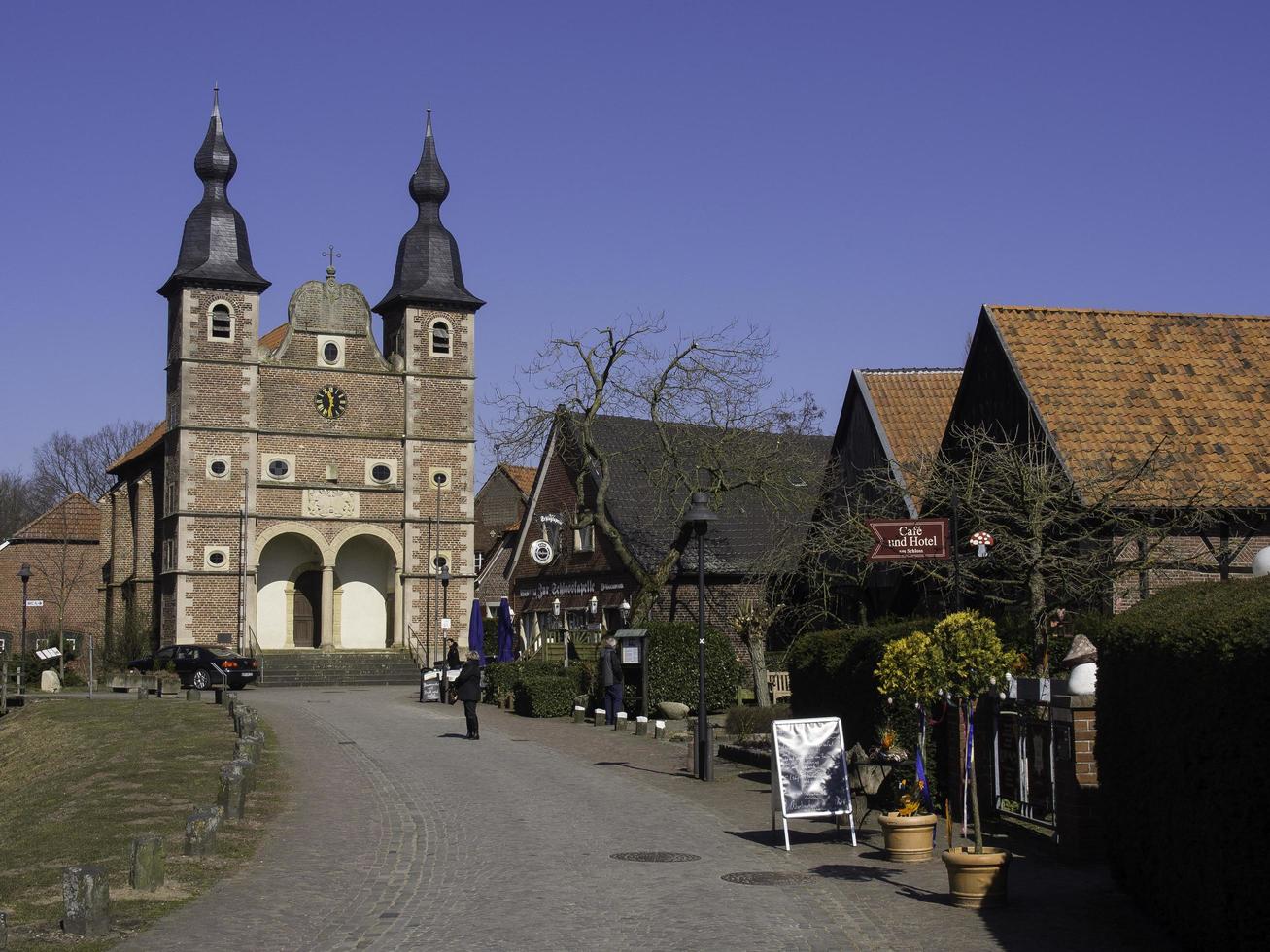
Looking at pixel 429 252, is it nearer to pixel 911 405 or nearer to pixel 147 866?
pixel 911 405

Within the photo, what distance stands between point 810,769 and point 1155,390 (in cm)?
1286

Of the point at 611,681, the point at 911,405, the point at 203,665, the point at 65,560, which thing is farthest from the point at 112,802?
the point at 65,560

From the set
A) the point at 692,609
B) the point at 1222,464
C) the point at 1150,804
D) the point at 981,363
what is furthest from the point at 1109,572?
the point at 692,609

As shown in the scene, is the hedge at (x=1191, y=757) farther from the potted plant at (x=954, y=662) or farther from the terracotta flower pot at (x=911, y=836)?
the terracotta flower pot at (x=911, y=836)

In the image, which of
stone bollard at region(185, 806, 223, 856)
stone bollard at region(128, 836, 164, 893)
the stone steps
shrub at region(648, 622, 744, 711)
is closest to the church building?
the stone steps

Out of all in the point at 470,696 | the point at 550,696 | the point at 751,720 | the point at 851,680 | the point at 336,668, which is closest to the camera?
the point at 851,680

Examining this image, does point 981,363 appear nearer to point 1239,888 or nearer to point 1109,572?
point 1109,572

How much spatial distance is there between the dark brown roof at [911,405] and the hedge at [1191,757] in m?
18.5

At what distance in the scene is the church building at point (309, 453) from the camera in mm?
52031

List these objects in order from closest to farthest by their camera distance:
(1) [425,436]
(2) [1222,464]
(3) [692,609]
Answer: (2) [1222,464] → (3) [692,609] → (1) [425,436]

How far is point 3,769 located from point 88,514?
4210 centimetres

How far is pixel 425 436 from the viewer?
5500cm

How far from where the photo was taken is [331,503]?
177 ft

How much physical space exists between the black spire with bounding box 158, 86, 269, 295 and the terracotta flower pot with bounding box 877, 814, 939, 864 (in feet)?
143
